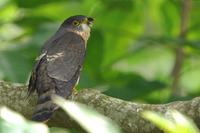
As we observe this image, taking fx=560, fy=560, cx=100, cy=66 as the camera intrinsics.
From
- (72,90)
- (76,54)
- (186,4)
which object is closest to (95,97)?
(72,90)

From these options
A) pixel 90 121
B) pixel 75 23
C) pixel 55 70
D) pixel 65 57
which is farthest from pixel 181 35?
pixel 90 121

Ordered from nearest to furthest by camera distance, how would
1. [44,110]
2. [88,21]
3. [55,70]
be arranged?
[44,110] → [55,70] → [88,21]

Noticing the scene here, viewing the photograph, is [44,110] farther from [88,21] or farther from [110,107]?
[88,21]

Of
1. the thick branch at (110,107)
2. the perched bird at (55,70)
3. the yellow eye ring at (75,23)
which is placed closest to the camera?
the thick branch at (110,107)

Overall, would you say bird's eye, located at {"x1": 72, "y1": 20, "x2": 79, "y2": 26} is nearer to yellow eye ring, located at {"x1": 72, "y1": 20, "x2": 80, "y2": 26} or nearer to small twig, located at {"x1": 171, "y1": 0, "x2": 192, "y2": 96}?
yellow eye ring, located at {"x1": 72, "y1": 20, "x2": 80, "y2": 26}

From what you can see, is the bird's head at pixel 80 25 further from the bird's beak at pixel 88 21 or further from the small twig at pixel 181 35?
the small twig at pixel 181 35

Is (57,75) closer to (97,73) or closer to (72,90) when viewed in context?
(72,90)

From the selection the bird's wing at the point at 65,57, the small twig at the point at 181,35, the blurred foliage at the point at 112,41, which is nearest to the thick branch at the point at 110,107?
the bird's wing at the point at 65,57
